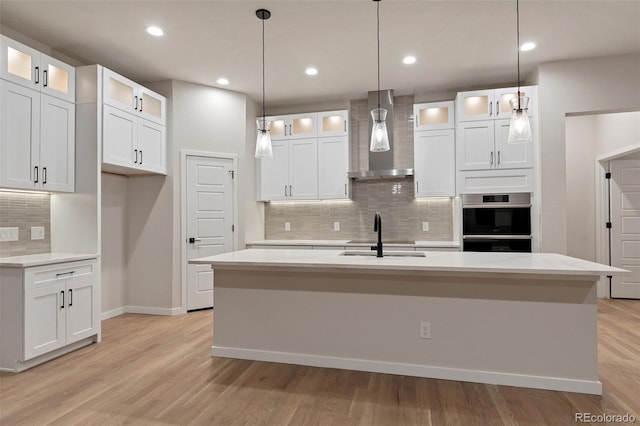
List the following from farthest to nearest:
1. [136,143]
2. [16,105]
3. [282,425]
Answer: [136,143]
[16,105]
[282,425]

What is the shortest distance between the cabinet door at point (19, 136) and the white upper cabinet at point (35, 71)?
83mm

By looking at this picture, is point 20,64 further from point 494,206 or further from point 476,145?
point 494,206

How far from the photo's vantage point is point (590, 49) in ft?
12.7

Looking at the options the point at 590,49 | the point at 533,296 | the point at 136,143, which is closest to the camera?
the point at 533,296

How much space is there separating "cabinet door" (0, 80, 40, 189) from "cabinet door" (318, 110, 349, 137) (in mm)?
3269

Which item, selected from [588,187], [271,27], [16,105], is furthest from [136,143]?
[588,187]

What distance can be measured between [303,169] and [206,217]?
5.03ft

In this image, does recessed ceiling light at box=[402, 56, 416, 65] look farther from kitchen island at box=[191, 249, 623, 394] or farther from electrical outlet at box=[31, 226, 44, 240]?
electrical outlet at box=[31, 226, 44, 240]

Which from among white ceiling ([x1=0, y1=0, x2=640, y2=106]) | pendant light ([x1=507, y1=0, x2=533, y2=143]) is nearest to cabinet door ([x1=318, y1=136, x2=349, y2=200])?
white ceiling ([x1=0, y1=0, x2=640, y2=106])

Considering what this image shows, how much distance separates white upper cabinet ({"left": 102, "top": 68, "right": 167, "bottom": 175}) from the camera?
3.78 meters

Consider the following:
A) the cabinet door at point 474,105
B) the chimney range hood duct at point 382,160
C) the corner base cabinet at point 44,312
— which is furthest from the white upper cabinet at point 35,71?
the cabinet door at point 474,105

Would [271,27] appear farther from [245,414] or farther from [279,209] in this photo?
[245,414]

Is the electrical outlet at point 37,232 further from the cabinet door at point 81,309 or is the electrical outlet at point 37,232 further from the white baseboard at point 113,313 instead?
the white baseboard at point 113,313

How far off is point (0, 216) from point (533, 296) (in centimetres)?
441
